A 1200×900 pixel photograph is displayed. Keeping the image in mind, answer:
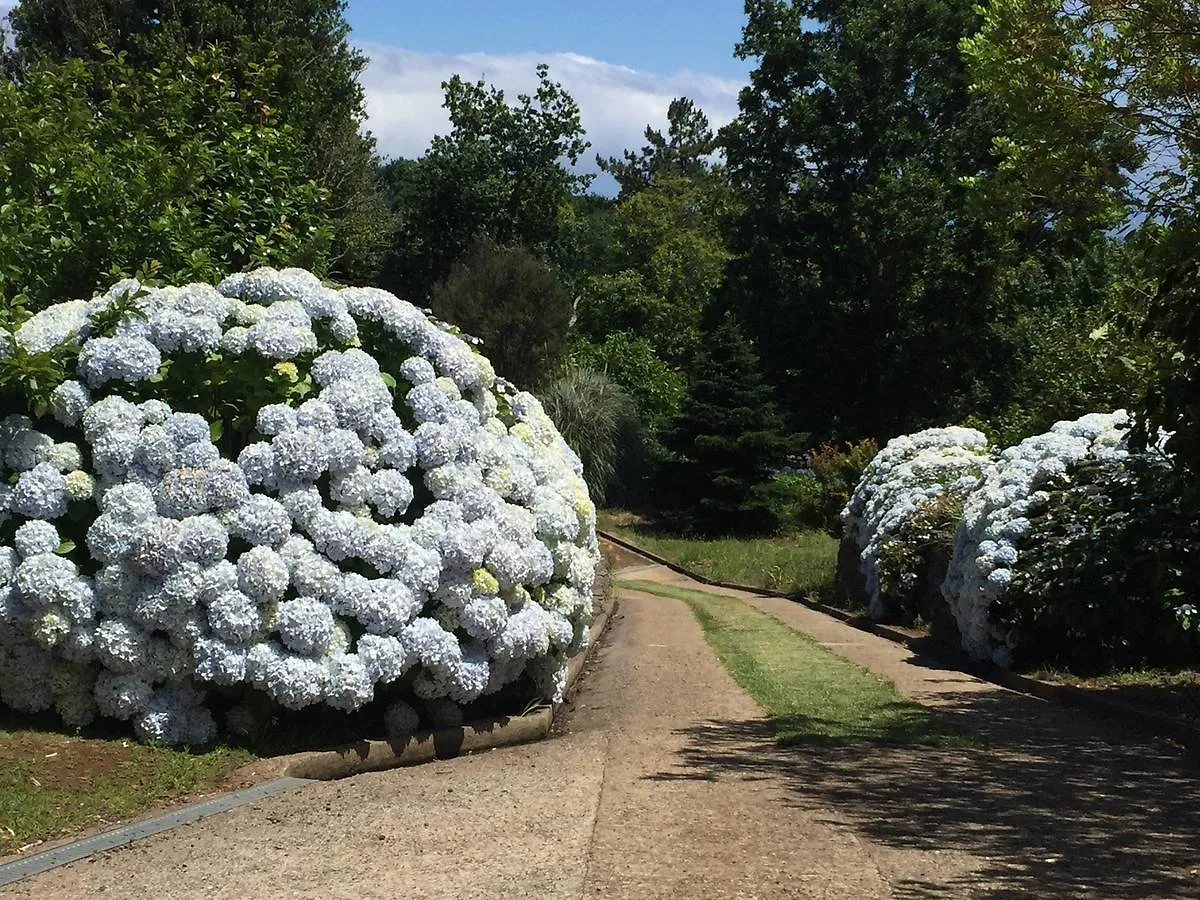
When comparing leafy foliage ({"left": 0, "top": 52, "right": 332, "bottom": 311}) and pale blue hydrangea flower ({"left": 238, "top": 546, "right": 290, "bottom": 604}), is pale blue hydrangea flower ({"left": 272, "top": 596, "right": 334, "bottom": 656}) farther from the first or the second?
leafy foliage ({"left": 0, "top": 52, "right": 332, "bottom": 311})

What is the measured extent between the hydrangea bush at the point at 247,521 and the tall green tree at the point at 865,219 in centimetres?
2736

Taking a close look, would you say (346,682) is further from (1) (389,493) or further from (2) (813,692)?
(2) (813,692)

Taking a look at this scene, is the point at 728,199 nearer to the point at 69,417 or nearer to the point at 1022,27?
the point at 1022,27

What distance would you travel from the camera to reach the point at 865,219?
112ft

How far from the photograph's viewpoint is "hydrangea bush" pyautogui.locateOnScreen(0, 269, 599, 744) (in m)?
6.83

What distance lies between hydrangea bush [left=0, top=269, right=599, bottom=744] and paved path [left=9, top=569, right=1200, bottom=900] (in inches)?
28.3

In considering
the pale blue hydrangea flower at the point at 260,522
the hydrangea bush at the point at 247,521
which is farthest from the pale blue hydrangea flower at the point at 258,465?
the pale blue hydrangea flower at the point at 260,522

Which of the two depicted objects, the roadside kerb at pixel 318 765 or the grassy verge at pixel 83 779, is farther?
the grassy verge at pixel 83 779

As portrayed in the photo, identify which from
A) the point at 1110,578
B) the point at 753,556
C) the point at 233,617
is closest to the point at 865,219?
the point at 753,556

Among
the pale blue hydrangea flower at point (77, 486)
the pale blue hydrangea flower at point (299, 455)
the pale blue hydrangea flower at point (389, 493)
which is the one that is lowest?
the pale blue hydrangea flower at point (77, 486)

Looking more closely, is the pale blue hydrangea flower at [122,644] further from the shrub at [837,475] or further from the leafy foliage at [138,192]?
the shrub at [837,475]

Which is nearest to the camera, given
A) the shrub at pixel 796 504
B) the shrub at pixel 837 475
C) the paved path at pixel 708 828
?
the paved path at pixel 708 828

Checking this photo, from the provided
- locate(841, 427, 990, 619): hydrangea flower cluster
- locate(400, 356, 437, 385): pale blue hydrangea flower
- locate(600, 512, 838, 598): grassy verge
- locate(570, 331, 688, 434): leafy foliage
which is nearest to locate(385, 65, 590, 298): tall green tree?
locate(570, 331, 688, 434): leafy foliage

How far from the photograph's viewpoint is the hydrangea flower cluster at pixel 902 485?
16109mm
